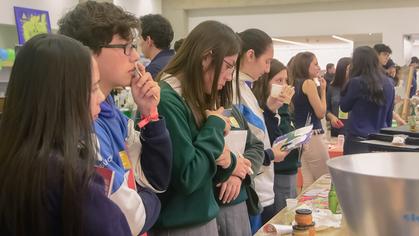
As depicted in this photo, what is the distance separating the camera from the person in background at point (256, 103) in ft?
7.39

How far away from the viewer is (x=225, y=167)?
5.33 feet

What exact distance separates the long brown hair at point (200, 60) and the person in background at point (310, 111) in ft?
6.51

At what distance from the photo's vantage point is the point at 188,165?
4.80ft

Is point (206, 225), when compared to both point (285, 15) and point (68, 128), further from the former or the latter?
point (285, 15)

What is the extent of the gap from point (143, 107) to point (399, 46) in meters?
7.83

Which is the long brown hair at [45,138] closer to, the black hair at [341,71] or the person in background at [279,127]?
the person in background at [279,127]

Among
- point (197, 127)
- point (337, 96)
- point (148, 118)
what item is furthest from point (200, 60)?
point (337, 96)

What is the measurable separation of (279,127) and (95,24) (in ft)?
5.86

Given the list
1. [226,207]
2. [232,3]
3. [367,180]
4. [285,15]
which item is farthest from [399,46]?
[367,180]

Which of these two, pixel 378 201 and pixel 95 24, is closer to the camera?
pixel 378 201

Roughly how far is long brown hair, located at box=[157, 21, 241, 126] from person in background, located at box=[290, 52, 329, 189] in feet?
6.51

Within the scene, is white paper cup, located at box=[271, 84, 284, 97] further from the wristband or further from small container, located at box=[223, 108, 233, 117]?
the wristband

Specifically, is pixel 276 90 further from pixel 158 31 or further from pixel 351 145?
pixel 351 145

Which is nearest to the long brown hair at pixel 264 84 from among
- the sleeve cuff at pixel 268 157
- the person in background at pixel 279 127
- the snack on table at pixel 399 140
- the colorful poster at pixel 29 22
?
the person in background at pixel 279 127
